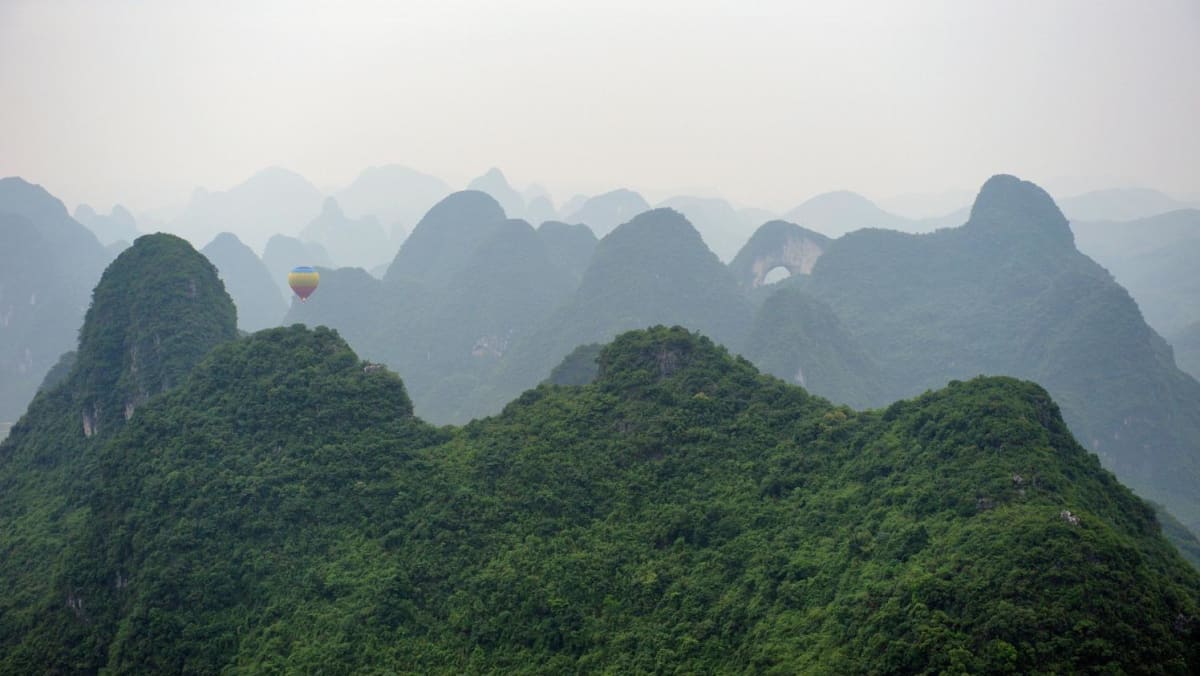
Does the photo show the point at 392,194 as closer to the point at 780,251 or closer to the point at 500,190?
the point at 500,190

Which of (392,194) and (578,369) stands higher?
(392,194)

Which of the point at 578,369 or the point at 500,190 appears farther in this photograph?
the point at 500,190

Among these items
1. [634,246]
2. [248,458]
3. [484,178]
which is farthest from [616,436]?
[484,178]

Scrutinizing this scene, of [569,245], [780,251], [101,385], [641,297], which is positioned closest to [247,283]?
[569,245]

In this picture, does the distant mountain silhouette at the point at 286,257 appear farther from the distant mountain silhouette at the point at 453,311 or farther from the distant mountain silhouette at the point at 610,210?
the distant mountain silhouette at the point at 610,210

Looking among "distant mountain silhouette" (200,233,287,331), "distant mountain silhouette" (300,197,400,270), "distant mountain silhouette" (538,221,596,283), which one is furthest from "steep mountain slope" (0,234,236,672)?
"distant mountain silhouette" (300,197,400,270)

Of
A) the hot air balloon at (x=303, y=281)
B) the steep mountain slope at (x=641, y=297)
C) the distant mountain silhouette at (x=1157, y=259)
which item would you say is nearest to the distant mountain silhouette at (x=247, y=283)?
the steep mountain slope at (x=641, y=297)
